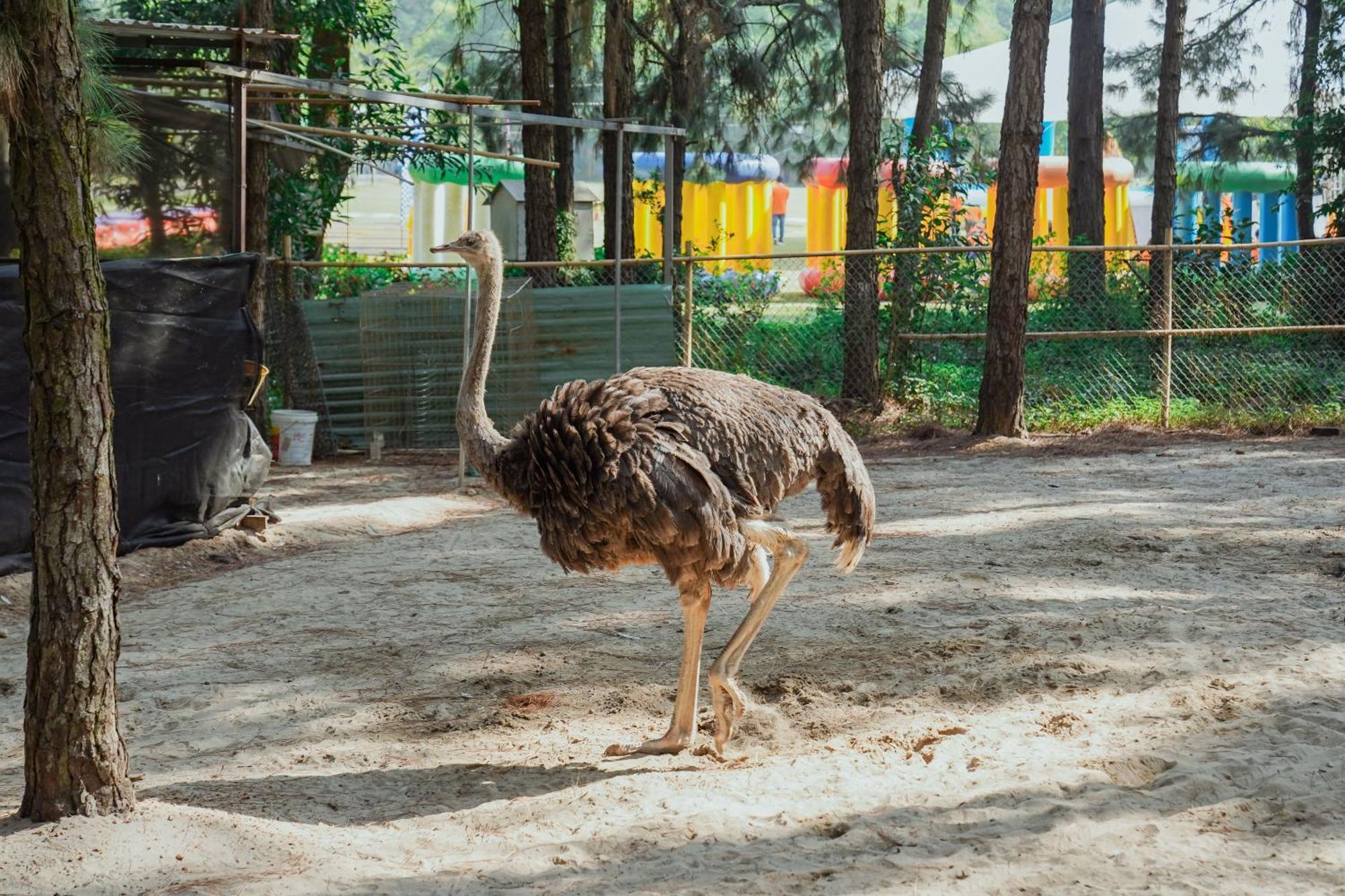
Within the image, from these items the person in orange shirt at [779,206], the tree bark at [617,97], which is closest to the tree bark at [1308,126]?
the tree bark at [617,97]

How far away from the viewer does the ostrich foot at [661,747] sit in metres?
4.75

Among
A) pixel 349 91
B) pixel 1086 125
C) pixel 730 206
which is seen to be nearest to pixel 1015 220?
pixel 349 91

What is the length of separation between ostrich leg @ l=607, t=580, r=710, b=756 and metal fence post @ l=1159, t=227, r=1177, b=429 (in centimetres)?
888

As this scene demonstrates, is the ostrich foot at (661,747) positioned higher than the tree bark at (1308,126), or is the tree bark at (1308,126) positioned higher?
the tree bark at (1308,126)

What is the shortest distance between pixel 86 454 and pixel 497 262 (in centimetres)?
210

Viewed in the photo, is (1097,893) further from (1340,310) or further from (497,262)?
(1340,310)

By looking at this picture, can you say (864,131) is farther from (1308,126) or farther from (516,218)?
(516,218)

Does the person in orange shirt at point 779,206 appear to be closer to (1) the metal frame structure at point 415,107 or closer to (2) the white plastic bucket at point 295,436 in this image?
(1) the metal frame structure at point 415,107

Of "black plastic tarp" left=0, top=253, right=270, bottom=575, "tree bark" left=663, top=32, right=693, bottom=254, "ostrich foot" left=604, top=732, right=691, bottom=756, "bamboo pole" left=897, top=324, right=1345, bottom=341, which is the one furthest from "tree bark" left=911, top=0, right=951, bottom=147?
"ostrich foot" left=604, top=732, right=691, bottom=756

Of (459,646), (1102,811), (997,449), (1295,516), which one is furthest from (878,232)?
(1102,811)

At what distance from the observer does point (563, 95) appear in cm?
1797

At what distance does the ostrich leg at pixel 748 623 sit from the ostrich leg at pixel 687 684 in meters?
0.07

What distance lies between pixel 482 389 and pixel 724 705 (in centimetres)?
143

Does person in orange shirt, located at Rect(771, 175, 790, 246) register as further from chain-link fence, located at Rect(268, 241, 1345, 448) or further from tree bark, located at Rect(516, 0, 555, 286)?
chain-link fence, located at Rect(268, 241, 1345, 448)
